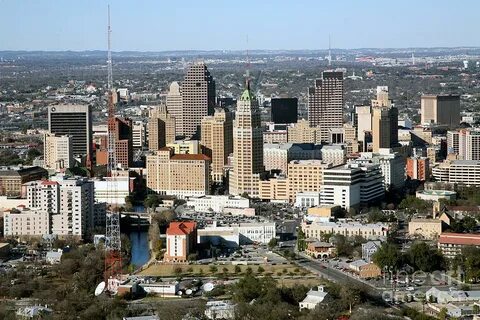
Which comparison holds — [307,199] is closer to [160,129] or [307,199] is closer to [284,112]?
[160,129]

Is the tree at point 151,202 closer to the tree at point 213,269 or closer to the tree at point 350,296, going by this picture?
the tree at point 213,269

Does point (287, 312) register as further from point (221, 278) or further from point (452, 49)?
point (452, 49)

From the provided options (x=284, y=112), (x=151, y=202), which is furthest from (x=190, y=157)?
(x=284, y=112)

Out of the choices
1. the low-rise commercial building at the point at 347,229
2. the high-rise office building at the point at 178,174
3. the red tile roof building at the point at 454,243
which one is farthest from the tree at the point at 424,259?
the high-rise office building at the point at 178,174

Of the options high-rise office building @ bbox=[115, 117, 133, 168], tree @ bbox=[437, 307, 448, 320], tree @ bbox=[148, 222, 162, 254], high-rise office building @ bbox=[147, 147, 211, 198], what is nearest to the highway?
tree @ bbox=[437, 307, 448, 320]

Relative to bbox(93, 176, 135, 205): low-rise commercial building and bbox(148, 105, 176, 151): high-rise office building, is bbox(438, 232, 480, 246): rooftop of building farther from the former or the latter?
bbox(148, 105, 176, 151): high-rise office building
